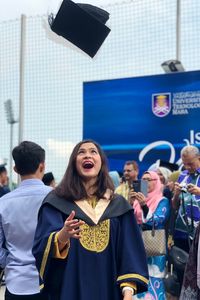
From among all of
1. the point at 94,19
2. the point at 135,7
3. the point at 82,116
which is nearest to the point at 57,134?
the point at 82,116

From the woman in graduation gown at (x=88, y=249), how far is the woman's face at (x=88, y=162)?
0.25ft

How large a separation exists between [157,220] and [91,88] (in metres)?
3.07

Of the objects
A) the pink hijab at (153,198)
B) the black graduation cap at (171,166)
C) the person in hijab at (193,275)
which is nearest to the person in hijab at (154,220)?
the pink hijab at (153,198)

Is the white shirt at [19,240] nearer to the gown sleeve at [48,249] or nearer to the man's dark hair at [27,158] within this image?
the man's dark hair at [27,158]

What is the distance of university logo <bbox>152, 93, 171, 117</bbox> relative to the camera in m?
6.60

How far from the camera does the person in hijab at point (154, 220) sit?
182 inches

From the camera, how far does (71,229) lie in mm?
2406

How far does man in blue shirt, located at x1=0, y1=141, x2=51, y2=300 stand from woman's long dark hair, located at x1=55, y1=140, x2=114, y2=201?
36 centimetres

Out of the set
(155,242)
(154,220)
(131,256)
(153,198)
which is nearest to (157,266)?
(155,242)

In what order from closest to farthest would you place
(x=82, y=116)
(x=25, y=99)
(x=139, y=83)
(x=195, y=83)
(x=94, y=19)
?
1. (x=94, y=19)
2. (x=195, y=83)
3. (x=139, y=83)
4. (x=82, y=116)
5. (x=25, y=99)

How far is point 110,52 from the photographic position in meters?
7.29

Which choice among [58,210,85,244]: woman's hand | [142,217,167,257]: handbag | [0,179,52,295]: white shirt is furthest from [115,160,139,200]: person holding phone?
[58,210,85,244]: woman's hand

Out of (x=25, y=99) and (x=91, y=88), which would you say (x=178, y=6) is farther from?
(x=25, y=99)

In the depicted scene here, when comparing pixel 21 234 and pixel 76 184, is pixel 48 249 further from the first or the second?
pixel 21 234
